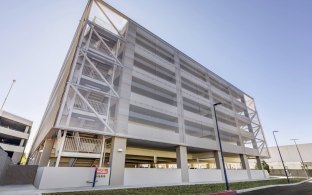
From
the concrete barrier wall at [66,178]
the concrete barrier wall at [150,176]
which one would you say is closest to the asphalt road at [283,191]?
the concrete barrier wall at [150,176]

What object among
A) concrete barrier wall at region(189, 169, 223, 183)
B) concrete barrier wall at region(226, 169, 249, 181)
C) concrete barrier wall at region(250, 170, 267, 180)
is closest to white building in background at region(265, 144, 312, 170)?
concrete barrier wall at region(250, 170, 267, 180)

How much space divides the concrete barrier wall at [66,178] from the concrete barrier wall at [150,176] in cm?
240

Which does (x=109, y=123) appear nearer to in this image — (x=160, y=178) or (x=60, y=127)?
(x=60, y=127)

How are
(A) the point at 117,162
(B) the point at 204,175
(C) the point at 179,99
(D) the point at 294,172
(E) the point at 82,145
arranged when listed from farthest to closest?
1. (D) the point at 294,172
2. (C) the point at 179,99
3. (B) the point at 204,175
4. (A) the point at 117,162
5. (E) the point at 82,145

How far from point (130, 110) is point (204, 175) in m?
13.4

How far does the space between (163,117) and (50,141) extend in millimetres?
13956

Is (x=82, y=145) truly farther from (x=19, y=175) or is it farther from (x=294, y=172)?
(x=294, y=172)

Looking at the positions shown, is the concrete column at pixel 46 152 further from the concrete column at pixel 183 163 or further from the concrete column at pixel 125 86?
the concrete column at pixel 183 163

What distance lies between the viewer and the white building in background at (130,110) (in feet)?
50.0

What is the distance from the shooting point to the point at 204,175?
22.3 m

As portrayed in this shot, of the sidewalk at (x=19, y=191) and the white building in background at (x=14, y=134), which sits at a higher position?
the white building in background at (x=14, y=134)

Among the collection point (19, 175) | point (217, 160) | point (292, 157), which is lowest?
point (19, 175)

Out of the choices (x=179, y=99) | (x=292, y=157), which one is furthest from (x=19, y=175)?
(x=292, y=157)

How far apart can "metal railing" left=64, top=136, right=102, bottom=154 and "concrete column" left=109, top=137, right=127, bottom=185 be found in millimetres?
1372
